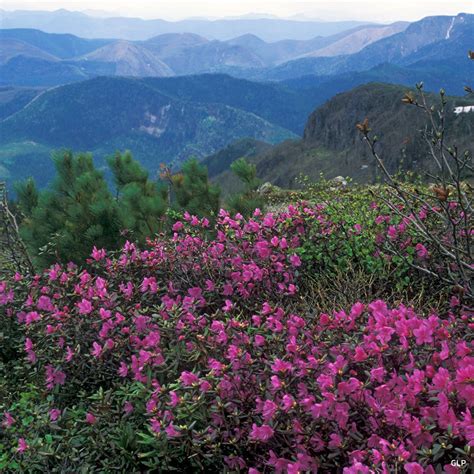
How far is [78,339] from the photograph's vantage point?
3688mm

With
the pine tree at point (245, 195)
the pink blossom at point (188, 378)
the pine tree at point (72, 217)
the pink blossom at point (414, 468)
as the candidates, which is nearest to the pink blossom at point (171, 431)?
the pink blossom at point (188, 378)

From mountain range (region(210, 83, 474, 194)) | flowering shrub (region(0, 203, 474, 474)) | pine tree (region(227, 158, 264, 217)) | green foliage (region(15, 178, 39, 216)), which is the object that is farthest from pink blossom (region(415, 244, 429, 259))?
mountain range (region(210, 83, 474, 194))

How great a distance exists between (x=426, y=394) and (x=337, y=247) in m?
2.59

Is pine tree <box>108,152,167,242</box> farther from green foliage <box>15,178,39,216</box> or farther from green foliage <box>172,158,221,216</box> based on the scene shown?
green foliage <box>15,178,39,216</box>

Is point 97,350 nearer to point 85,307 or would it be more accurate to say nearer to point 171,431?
point 85,307

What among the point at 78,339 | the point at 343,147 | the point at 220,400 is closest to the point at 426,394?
the point at 220,400

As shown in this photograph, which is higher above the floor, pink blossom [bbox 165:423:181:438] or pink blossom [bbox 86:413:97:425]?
pink blossom [bbox 165:423:181:438]

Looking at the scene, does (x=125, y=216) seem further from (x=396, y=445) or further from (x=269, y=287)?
(x=396, y=445)

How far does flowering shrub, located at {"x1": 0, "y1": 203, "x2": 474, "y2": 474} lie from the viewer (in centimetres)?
232

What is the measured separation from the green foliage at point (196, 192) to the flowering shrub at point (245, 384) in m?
3.35

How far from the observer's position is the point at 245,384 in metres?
2.77

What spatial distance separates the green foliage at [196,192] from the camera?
304 inches

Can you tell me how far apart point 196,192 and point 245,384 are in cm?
528

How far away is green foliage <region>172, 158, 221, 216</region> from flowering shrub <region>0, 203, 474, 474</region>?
3348mm
